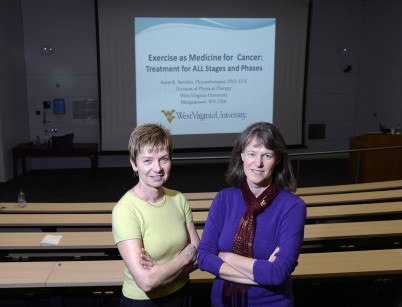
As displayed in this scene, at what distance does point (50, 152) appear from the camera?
806 centimetres

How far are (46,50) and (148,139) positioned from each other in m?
7.61

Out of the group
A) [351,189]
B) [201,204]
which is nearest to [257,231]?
[201,204]

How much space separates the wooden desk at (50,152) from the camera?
799 cm

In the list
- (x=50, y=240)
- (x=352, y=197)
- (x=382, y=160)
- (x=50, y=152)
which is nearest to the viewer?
(x=50, y=240)

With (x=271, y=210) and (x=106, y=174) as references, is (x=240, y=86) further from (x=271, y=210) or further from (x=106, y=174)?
(x=271, y=210)

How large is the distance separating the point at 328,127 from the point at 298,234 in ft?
28.0

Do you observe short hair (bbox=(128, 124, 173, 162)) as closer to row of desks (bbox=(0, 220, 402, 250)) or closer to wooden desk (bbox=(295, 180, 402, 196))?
row of desks (bbox=(0, 220, 402, 250))

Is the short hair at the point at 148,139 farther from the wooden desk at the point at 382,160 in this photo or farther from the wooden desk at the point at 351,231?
the wooden desk at the point at 382,160

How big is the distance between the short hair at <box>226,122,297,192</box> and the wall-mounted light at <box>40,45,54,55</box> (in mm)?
7607

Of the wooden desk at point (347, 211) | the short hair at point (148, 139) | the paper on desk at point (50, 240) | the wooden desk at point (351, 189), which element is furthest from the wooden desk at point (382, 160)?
the short hair at point (148, 139)

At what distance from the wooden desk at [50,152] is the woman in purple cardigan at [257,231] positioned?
6.76 m

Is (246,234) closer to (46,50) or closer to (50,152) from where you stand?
(50,152)

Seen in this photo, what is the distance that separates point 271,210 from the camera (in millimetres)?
1779

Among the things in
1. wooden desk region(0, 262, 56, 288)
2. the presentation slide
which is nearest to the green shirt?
wooden desk region(0, 262, 56, 288)
